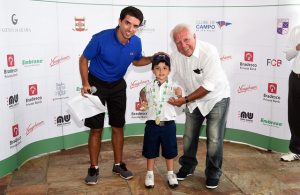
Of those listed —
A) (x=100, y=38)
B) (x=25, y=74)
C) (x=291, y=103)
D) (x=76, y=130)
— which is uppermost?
(x=100, y=38)

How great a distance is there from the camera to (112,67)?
3.56 m

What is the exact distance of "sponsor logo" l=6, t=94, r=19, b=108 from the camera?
392cm

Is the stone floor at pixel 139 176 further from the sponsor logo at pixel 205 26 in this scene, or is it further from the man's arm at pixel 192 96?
the sponsor logo at pixel 205 26

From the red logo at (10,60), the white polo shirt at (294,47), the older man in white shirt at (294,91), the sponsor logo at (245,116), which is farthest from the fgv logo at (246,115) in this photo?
the red logo at (10,60)

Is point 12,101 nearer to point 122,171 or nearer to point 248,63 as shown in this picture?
point 122,171

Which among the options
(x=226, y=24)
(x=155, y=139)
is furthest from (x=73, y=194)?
(x=226, y=24)

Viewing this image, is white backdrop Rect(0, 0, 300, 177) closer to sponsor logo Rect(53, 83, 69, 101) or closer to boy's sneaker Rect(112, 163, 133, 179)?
sponsor logo Rect(53, 83, 69, 101)

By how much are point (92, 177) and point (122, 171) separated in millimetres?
365

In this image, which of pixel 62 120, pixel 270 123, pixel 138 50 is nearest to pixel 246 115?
pixel 270 123

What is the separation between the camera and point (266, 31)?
15.3 feet

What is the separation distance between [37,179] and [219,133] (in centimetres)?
210

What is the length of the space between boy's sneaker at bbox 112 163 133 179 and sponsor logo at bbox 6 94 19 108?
4.52 ft

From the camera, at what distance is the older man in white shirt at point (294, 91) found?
4.02 metres

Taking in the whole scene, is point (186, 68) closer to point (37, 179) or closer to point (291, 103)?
point (291, 103)
